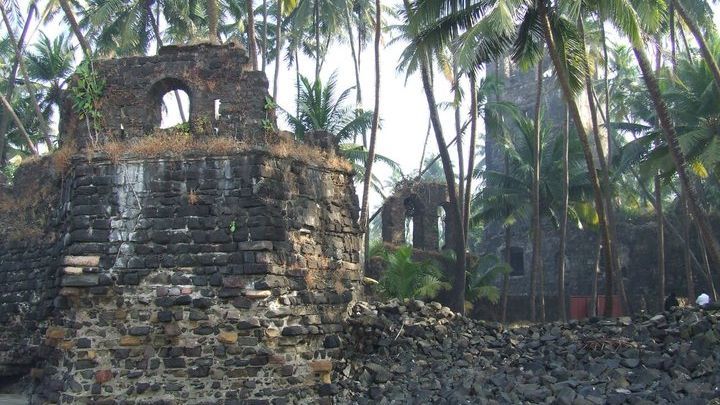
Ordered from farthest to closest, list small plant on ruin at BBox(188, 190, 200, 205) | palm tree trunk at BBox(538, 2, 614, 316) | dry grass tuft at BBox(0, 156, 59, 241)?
palm tree trunk at BBox(538, 2, 614, 316) < dry grass tuft at BBox(0, 156, 59, 241) < small plant on ruin at BBox(188, 190, 200, 205)

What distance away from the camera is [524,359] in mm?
9172

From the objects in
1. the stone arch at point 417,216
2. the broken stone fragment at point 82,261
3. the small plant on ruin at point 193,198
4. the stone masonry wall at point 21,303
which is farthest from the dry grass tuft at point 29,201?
the stone arch at point 417,216

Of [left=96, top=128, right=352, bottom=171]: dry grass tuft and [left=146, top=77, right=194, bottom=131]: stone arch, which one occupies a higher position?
[left=146, top=77, right=194, bottom=131]: stone arch

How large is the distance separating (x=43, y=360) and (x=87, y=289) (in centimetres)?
169

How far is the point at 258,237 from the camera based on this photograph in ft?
28.2

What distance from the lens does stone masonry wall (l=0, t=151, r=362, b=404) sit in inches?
324

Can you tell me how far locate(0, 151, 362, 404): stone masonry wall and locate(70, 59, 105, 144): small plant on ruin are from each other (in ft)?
2.19

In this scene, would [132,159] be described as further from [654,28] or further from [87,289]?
[654,28]

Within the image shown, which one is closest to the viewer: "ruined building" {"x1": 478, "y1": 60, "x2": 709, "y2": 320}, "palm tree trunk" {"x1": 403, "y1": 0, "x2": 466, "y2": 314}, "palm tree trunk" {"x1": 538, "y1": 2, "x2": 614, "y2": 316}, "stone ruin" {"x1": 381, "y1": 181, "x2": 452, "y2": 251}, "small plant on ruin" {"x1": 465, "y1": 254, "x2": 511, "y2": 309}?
"palm tree trunk" {"x1": 538, "y1": 2, "x2": 614, "y2": 316}

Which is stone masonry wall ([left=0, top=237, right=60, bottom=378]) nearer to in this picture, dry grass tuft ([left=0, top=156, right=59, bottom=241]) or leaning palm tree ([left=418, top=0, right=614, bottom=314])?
dry grass tuft ([left=0, top=156, right=59, bottom=241])

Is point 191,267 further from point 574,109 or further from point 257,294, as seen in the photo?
point 574,109

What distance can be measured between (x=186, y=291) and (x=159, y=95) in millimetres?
2913

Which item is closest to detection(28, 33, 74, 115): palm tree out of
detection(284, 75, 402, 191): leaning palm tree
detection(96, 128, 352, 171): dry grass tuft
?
detection(284, 75, 402, 191): leaning palm tree

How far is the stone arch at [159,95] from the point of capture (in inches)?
374
